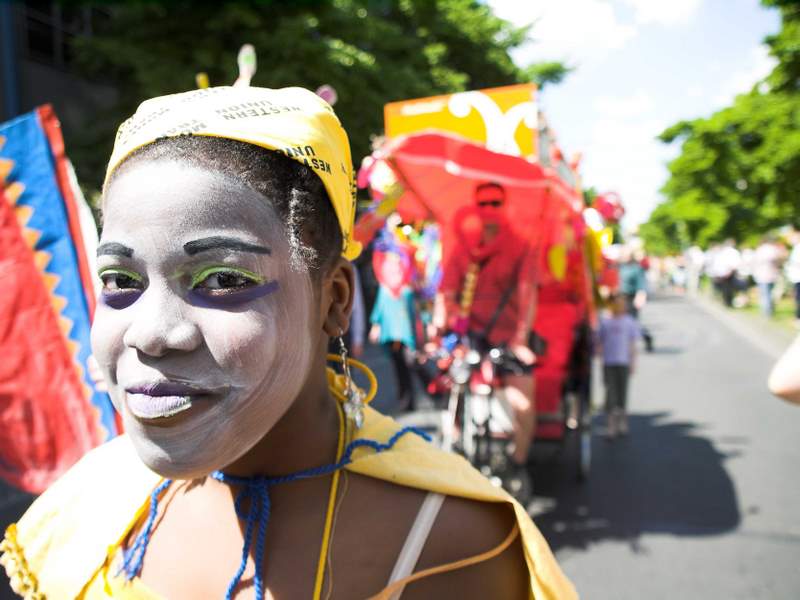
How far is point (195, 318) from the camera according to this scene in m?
1.12

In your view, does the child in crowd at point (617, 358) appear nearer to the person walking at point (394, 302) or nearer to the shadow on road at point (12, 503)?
the person walking at point (394, 302)

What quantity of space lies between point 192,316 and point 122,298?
0.48 feet

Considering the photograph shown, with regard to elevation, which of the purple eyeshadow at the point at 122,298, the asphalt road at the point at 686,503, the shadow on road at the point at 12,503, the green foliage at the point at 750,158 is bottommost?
the asphalt road at the point at 686,503

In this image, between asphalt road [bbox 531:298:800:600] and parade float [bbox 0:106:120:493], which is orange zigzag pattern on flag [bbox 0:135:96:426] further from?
asphalt road [bbox 531:298:800:600]

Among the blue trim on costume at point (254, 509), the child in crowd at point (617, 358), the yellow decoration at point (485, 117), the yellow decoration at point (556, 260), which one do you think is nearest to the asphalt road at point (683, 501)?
the child in crowd at point (617, 358)

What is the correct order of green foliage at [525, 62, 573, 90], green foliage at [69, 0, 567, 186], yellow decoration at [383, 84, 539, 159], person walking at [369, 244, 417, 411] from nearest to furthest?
1. yellow decoration at [383, 84, 539, 159]
2. person walking at [369, 244, 417, 411]
3. green foliage at [69, 0, 567, 186]
4. green foliage at [525, 62, 573, 90]

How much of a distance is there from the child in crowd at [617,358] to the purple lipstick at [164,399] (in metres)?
5.90

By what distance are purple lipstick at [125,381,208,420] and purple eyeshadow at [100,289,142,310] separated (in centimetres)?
15

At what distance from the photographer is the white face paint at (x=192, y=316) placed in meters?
1.11

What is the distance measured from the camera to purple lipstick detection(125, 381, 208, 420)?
110 centimetres

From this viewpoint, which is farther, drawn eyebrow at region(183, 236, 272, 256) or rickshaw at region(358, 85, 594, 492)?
rickshaw at region(358, 85, 594, 492)

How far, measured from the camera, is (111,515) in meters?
1.45

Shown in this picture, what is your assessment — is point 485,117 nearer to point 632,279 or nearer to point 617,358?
point 617,358

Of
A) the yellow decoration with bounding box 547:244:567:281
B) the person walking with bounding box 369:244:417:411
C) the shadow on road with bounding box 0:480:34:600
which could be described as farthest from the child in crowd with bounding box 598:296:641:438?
the shadow on road with bounding box 0:480:34:600
